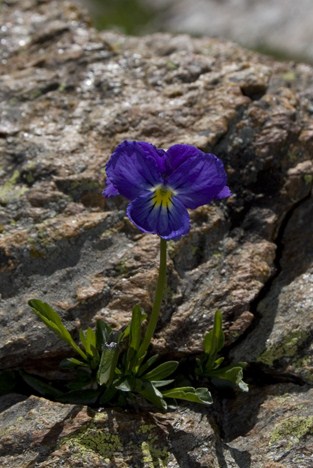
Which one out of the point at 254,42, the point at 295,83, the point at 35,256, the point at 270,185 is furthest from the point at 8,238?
the point at 254,42

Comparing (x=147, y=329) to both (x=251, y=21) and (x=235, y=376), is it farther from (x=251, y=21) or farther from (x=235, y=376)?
(x=251, y=21)

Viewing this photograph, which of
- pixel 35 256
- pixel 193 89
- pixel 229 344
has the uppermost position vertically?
pixel 193 89

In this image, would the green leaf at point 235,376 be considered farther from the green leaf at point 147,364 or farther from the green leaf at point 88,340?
the green leaf at point 88,340

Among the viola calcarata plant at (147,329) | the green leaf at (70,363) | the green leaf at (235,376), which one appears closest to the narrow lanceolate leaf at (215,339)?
the viola calcarata plant at (147,329)

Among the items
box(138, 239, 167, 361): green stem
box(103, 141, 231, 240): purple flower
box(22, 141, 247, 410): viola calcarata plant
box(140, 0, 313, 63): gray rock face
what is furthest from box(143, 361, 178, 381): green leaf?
box(140, 0, 313, 63): gray rock face

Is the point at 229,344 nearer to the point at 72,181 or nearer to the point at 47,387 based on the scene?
the point at 47,387

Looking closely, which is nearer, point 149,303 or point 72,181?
point 149,303

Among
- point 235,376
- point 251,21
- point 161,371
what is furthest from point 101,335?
point 251,21

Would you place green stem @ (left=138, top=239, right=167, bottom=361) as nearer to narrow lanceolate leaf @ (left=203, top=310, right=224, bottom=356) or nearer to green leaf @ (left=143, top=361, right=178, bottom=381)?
green leaf @ (left=143, top=361, right=178, bottom=381)
